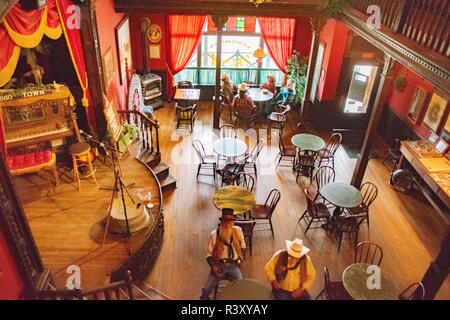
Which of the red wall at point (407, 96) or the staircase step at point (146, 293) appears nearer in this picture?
the staircase step at point (146, 293)

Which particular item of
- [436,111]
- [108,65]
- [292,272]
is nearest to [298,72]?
[436,111]

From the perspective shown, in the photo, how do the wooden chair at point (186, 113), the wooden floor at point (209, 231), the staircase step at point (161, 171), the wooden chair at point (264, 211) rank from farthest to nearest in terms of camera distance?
the wooden chair at point (186, 113)
the staircase step at point (161, 171)
the wooden chair at point (264, 211)
the wooden floor at point (209, 231)

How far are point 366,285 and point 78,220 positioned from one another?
14.1 feet

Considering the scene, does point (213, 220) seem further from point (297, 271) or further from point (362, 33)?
point (362, 33)

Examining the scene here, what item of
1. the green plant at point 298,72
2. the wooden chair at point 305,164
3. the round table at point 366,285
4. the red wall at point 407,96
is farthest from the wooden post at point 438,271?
the green plant at point 298,72

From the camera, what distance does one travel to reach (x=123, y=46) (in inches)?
363

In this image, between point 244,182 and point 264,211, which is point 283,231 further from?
point 244,182

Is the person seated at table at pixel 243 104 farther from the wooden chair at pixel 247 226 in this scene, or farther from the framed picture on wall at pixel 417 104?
the wooden chair at pixel 247 226

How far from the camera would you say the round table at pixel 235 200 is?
6.28 metres

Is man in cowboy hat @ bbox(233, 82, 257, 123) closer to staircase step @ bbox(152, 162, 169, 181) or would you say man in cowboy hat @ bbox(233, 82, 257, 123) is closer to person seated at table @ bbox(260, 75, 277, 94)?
person seated at table @ bbox(260, 75, 277, 94)

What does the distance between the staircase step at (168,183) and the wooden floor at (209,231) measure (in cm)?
13

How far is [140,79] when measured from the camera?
10.2 meters

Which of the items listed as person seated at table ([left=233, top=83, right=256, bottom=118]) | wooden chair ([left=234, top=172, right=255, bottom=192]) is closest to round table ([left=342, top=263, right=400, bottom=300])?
wooden chair ([left=234, top=172, right=255, bottom=192])
